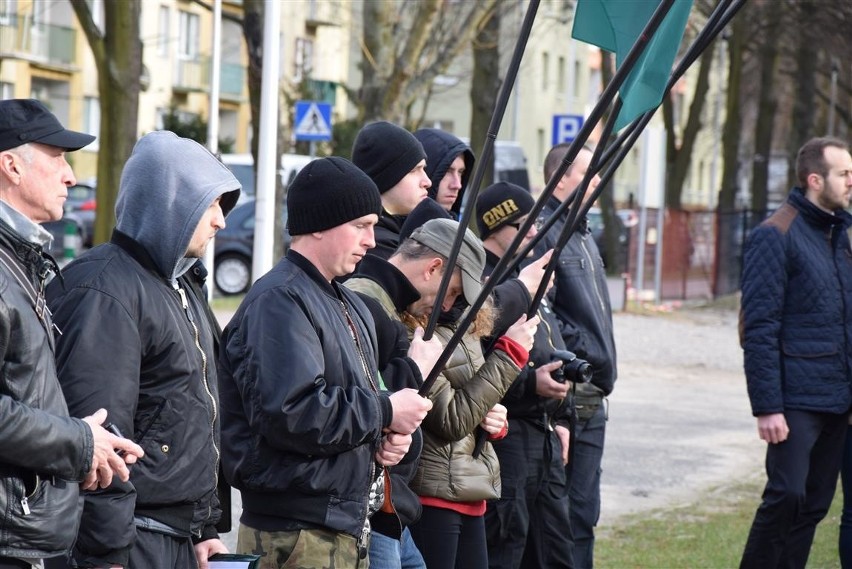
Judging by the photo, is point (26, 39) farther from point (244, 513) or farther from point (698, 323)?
point (244, 513)

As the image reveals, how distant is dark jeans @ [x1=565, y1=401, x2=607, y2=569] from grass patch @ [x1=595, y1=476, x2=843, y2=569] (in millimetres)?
1184

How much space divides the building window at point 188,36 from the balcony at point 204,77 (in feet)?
1.03

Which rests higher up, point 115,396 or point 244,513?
point 115,396

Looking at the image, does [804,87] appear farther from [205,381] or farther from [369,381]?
[205,381]

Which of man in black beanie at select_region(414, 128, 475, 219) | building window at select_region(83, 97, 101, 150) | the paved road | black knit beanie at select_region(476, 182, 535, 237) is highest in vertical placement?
building window at select_region(83, 97, 101, 150)

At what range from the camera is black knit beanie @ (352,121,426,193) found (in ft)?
18.3

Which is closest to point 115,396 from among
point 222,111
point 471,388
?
point 471,388

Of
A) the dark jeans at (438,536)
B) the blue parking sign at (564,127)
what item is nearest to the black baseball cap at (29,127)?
the dark jeans at (438,536)

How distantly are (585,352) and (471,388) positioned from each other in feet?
5.23

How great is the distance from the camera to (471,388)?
4.93m

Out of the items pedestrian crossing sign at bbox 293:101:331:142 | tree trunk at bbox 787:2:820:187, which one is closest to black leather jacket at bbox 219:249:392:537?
pedestrian crossing sign at bbox 293:101:331:142

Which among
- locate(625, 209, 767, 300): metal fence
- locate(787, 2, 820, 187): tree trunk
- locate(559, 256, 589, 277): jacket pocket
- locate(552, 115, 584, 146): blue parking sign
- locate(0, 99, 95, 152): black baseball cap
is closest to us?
locate(0, 99, 95, 152): black baseball cap

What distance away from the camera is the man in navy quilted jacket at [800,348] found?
664 centimetres

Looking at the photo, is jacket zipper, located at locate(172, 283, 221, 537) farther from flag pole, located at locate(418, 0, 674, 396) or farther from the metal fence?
the metal fence
